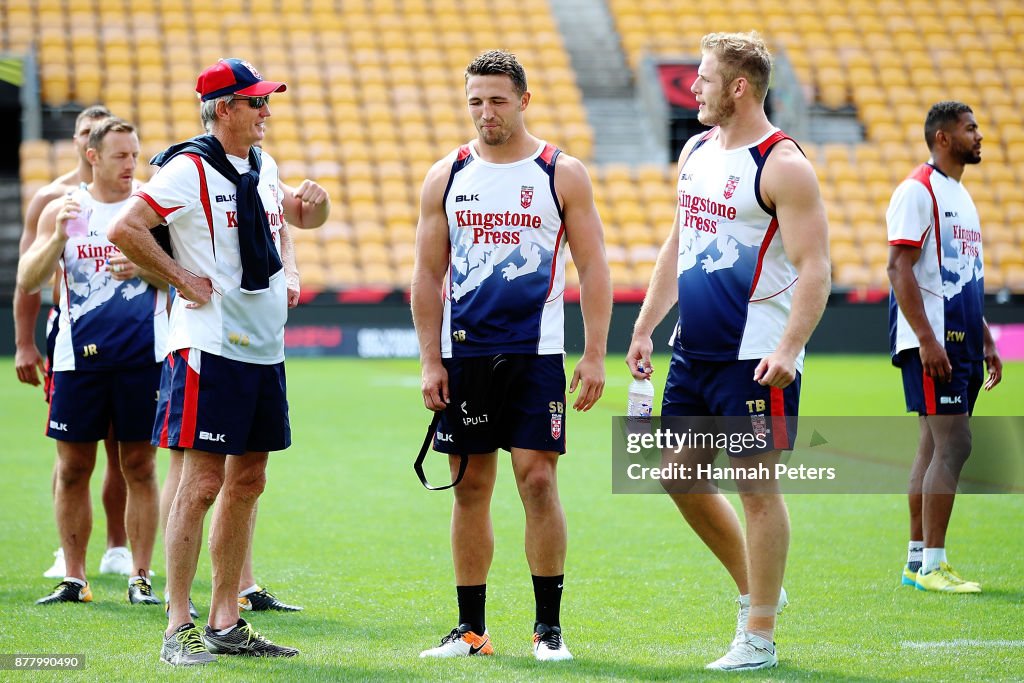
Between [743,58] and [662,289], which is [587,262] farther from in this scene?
[743,58]

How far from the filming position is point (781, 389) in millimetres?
4648

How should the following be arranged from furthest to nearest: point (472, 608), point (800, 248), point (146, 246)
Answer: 1. point (472, 608)
2. point (146, 246)
3. point (800, 248)

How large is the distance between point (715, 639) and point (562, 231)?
5.59ft

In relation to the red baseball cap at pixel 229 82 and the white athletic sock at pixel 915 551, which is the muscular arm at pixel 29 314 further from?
the white athletic sock at pixel 915 551

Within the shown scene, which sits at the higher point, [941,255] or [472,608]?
[941,255]

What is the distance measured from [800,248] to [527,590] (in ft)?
7.49

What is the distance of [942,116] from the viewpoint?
21.3 feet

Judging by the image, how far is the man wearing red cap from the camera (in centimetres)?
474

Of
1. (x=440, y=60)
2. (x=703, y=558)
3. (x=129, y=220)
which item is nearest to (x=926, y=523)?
(x=703, y=558)

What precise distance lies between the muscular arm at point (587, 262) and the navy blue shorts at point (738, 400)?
0.32m

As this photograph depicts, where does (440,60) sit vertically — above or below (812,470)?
above

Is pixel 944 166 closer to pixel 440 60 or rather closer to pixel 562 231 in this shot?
pixel 562 231

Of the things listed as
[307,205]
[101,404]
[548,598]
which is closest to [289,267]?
[307,205]

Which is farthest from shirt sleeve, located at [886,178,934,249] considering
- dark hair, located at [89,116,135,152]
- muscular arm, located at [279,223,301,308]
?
dark hair, located at [89,116,135,152]
